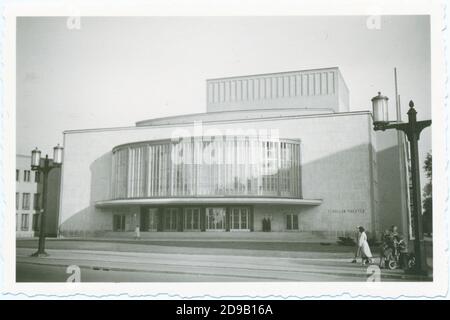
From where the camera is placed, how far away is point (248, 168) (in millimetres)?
16047

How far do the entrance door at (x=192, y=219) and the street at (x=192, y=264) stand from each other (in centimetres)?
583

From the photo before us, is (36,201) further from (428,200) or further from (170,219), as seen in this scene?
(170,219)

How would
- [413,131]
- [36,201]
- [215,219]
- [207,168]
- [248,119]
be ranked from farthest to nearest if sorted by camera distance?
[215,219] → [207,168] → [248,119] → [36,201] → [413,131]

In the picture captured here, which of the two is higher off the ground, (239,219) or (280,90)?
(280,90)

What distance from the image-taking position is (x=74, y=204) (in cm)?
1638

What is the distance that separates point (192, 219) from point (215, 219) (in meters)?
0.97

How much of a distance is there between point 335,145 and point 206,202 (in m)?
5.11

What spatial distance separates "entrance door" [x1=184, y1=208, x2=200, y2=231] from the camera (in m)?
17.4

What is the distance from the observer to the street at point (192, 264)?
8.54 meters

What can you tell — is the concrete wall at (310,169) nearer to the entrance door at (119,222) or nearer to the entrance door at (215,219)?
the entrance door at (119,222)

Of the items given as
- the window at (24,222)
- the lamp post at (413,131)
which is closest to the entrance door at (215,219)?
the window at (24,222)

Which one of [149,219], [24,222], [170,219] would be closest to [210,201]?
[170,219]

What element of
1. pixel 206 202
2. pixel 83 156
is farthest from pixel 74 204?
pixel 206 202
